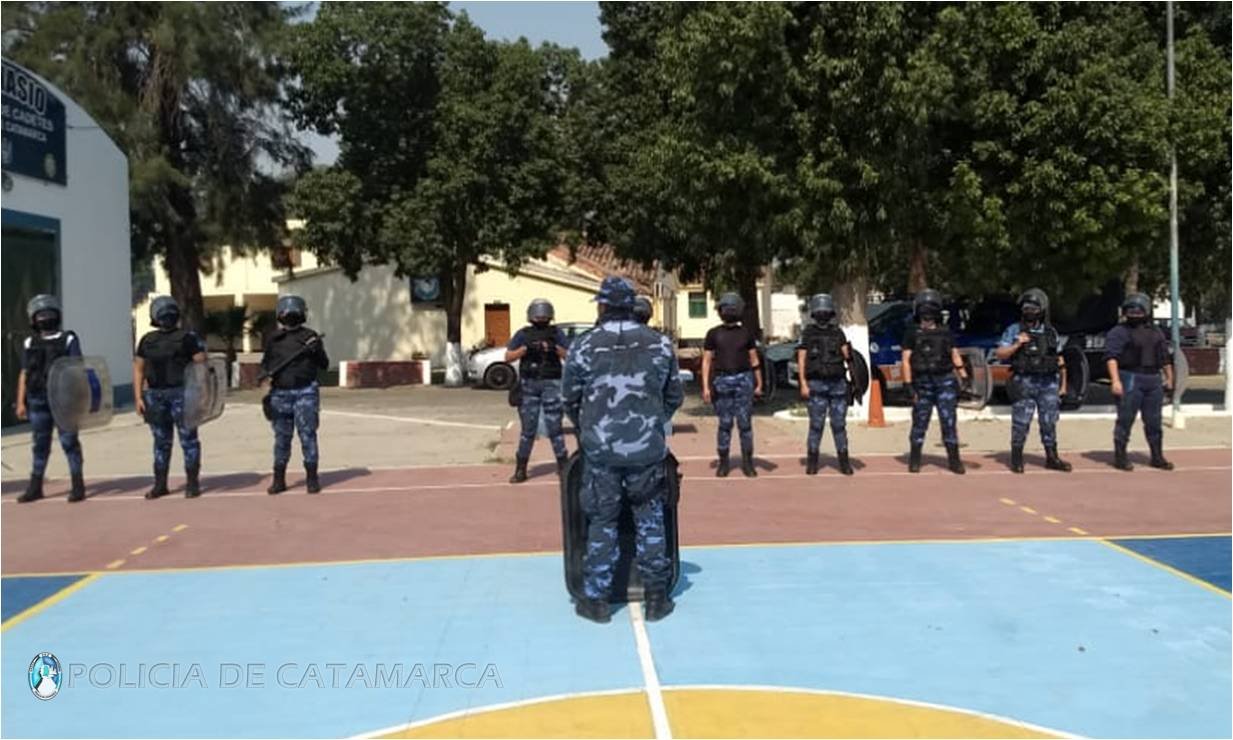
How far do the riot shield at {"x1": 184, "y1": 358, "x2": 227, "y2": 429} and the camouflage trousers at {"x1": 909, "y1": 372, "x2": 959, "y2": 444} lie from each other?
666 cm

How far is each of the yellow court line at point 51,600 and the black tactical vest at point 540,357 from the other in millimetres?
4398

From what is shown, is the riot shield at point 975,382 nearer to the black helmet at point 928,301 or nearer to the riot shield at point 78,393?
the black helmet at point 928,301

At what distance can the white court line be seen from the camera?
15.0 feet

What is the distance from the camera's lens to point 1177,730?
4473mm

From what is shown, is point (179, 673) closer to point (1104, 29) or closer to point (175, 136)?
point (1104, 29)

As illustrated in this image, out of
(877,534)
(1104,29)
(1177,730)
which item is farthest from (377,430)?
(1177,730)

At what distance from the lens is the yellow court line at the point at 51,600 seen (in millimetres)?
6338

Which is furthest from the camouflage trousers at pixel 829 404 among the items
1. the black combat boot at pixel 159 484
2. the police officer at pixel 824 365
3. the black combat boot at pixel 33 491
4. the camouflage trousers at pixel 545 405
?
the black combat boot at pixel 33 491

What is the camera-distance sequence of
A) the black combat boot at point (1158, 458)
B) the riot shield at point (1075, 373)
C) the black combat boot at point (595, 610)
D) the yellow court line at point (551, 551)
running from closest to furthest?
1. the black combat boot at point (595, 610)
2. the yellow court line at point (551, 551)
3. the black combat boot at point (1158, 458)
4. the riot shield at point (1075, 373)

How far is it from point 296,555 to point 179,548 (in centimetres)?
98

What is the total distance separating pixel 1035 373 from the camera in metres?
Result: 11.3

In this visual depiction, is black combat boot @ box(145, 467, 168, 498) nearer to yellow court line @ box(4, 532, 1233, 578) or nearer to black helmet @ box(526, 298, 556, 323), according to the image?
yellow court line @ box(4, 532, 1233, 578)

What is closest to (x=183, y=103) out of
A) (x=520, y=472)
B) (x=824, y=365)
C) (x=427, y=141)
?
(x=427, y=141)

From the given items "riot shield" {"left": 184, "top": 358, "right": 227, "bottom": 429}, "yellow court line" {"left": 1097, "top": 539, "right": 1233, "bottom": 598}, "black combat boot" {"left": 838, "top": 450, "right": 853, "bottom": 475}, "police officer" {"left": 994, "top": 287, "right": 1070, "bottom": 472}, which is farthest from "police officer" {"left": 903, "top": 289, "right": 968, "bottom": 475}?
"riot shield" {"left": 184, "top": 358, "right": 227, "bottom": 429}
